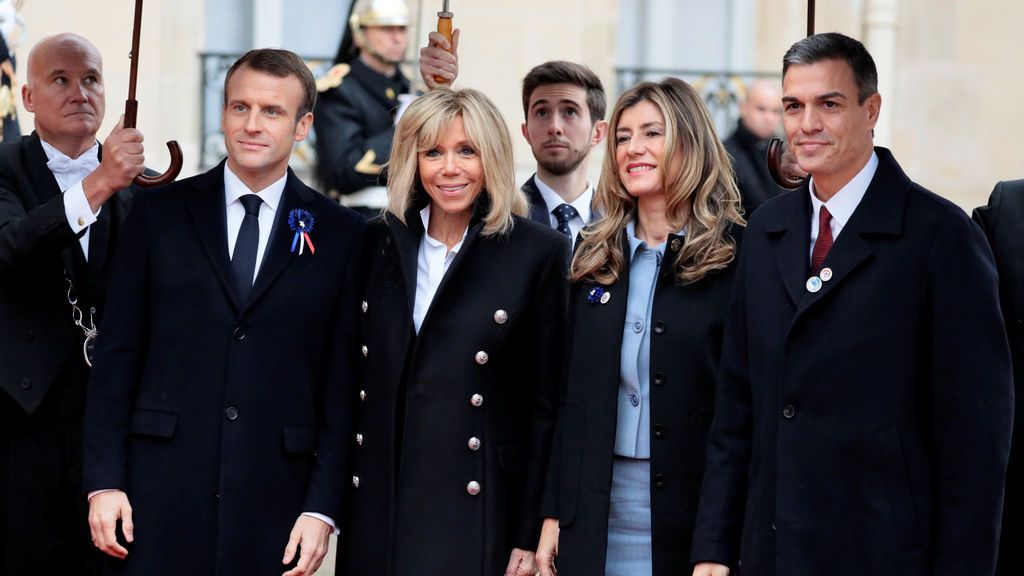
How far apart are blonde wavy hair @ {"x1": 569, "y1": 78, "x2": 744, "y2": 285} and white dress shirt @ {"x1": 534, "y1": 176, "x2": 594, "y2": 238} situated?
1235 millimetres

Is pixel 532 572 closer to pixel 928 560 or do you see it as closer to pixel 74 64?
pixel 928 560

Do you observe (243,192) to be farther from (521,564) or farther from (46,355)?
(521,564)

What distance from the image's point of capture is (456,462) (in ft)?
14.4

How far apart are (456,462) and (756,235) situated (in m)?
0.96

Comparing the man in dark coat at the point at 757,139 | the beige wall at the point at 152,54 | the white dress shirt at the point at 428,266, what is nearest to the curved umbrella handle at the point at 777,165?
the white dress shirt at the point at 428,266

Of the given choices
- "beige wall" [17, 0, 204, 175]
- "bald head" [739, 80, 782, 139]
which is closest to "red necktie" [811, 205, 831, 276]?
"bald head" [739, 80, 782, 139]

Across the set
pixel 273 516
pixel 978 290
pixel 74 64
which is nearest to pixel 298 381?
pixel 273 516

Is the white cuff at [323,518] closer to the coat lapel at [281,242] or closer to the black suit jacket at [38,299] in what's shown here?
the coat lapel at [281,242]

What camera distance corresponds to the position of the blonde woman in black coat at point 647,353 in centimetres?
423

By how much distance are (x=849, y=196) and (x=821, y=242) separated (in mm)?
120

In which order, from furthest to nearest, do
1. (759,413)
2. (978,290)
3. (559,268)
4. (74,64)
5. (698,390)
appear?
(74,64) → (559,268) → (698,390) → (759,413) → (978,290)

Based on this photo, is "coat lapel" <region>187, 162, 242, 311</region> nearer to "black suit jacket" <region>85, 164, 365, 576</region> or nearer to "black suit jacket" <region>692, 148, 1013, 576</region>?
"black suit jacket" <region>85, 164, 365, 576</region>

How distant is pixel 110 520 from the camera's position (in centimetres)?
428

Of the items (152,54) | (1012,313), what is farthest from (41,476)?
(152,54)
